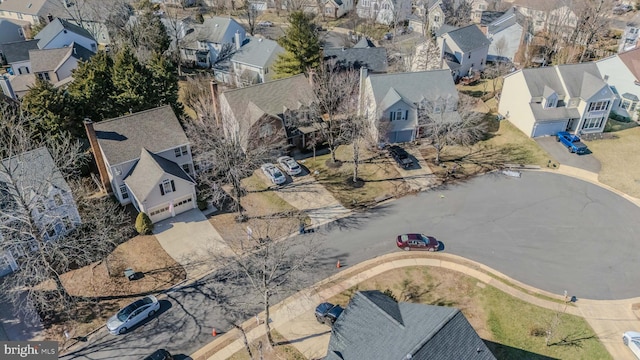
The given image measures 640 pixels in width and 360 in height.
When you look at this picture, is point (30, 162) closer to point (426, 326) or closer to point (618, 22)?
point (426, 326)

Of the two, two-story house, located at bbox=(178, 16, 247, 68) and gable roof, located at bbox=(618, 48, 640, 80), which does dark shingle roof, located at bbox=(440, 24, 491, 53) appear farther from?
two-story house, located at bbox=(178, 16, 247, 68)

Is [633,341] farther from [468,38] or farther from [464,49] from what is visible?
[468,38]

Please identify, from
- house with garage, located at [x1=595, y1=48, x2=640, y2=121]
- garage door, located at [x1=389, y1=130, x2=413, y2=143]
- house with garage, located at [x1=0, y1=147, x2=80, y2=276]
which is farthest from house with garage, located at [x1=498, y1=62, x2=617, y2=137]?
house with garage, located at [x1=0, y1=147, x2=80, y2=276]

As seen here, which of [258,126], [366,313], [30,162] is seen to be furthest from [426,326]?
[30,162]

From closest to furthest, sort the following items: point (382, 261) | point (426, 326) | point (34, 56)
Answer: point (426, 326), point (382, 261), point (34, 56)

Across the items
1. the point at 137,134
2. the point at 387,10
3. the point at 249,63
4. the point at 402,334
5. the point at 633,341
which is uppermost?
the point at 387,10

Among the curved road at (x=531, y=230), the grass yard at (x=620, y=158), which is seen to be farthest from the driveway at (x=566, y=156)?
the curved road at (x=531, y=230)

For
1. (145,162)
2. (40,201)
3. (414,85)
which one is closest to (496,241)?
(414,85)
